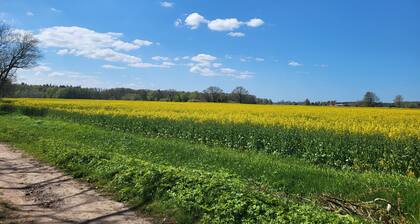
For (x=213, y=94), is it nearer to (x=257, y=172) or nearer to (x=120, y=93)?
(x=120, y=93)

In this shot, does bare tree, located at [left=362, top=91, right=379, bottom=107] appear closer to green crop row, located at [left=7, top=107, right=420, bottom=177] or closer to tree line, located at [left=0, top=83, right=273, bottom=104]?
tree line, located at [left=0, top=83, right=273, bottom=104]

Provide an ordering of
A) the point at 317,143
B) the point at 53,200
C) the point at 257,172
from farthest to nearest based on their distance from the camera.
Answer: the point at 317,143 < the point at 257,172 < the point at 53,200

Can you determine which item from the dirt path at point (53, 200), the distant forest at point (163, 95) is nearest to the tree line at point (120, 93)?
the distant forest at point (163, 95)

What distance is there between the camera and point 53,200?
844cm

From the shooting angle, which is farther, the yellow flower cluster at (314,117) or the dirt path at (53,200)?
the yellow flower cluster at (314,117)

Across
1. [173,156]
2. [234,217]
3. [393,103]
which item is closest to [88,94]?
[393,103]

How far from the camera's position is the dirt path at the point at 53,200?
7.18 m

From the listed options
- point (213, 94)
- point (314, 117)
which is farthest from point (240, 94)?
point (314, 117)

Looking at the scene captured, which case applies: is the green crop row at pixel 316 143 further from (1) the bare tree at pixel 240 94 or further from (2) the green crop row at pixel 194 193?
(1) the bare tree at pixel 240 94

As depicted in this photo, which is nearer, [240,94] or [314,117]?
[314,117]

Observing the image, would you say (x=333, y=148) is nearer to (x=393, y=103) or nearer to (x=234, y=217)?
(x=234, y=217)

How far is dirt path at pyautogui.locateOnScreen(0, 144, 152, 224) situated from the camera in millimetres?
7184

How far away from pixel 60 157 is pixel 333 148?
8844mm

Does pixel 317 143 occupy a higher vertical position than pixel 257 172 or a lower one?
higher
